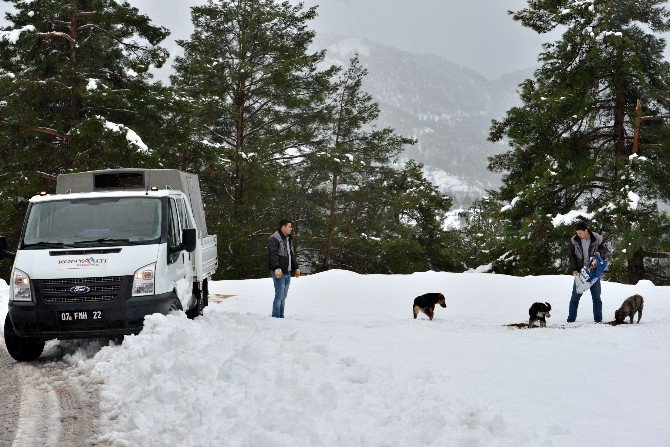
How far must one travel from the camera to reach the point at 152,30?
78.8 ft

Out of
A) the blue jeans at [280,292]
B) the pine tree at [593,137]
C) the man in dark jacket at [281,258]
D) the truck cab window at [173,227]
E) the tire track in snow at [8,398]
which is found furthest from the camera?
the pine tree at [593,137]

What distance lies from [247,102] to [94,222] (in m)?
23.4

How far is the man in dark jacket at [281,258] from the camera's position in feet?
34.6

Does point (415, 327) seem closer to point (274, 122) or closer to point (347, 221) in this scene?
point (274, 122)

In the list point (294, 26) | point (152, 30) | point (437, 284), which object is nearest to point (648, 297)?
point (437, 284)

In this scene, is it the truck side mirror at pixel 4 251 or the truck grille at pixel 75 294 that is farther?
the truck side mirror at pixel 4 251

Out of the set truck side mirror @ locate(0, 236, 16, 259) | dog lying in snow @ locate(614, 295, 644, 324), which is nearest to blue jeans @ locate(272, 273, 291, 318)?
truck side mirror @ locate(0, 236, 16, 259)

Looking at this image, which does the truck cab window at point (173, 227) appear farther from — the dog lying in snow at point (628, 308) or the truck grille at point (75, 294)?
the dog lying in snow at point (628, 308)

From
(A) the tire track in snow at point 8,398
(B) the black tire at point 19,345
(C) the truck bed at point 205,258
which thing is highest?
(C) the truck bed at point 205,258

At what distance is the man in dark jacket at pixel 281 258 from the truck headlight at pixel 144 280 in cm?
338

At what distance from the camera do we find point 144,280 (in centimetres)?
723

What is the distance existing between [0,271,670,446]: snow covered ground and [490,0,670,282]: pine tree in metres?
12.4

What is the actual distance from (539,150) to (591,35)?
4.81 meters

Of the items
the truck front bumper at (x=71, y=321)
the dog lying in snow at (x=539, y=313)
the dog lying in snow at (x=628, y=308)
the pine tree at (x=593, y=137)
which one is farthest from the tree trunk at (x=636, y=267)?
the truck front bumper at (x=71, y=321)
